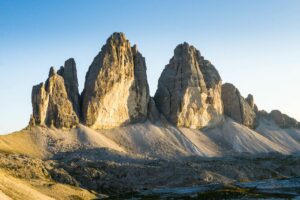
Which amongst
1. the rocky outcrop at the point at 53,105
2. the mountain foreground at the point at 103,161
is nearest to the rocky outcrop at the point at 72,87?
the mountain foreground at the point at 103,161

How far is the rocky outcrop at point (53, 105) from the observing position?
178 meters

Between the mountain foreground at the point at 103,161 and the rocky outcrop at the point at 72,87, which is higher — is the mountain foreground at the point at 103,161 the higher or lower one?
the lower one

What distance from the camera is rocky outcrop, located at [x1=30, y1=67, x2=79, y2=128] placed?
178 m

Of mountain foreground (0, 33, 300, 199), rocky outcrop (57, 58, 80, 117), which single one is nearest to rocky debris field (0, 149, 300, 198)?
mountain foreground (0, 33, 300, 199)

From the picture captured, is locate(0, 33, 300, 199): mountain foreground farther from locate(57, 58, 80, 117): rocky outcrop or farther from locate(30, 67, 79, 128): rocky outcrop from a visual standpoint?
locate(30, 67, 79, 128): rocky outcrop

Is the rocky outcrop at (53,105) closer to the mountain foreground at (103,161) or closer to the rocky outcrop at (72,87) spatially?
the mountain foreground at (103,161)

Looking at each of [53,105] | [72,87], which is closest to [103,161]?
[53,105]

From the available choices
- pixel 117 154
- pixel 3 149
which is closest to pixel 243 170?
pixel 117 154

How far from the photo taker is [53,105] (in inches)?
7259

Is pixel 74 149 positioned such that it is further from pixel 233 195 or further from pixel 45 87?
pixel 233 195

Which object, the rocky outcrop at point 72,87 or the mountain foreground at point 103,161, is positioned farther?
the rocky outcrop at point 72,87

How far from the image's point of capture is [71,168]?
116062 millimetres

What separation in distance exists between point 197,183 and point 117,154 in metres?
39.9

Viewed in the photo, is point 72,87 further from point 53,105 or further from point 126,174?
point 126,174
